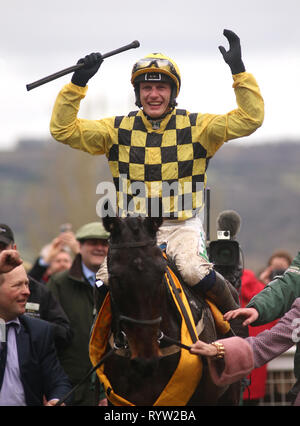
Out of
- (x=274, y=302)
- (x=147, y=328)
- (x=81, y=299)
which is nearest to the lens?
(x=147, y=328)

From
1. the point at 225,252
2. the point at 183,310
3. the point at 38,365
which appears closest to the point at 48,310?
the point at 38,365

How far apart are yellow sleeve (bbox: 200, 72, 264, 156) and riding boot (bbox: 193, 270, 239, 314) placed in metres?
1.00

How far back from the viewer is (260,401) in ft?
30.5

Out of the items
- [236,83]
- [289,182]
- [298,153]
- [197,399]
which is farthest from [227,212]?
[298,153]

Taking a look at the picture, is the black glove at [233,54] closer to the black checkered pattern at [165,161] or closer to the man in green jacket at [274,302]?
the black checkered pattern at [165,161]

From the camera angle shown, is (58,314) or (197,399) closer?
(197,399)

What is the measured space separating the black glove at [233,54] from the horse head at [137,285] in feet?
5.10

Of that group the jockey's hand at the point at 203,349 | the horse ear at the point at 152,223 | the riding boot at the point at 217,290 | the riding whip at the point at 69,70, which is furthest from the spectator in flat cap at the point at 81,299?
the jockey's hand at the point at 203,349

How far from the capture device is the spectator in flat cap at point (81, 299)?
315 inches

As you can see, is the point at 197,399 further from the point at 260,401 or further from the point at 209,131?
the point at 260,401

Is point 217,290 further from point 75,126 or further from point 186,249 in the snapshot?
point 75,126

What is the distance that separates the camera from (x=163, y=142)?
6109mm

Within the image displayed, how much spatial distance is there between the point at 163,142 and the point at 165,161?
0.15 metres
